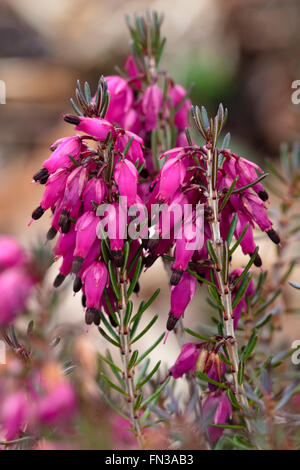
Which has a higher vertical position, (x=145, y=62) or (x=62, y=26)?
(x=62, y=26)

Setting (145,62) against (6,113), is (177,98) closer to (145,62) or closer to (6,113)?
(145,62)

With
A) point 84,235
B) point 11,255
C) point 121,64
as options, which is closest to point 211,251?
point 84,235

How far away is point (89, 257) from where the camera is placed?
0.71 metres

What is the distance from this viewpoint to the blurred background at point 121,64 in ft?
14.2

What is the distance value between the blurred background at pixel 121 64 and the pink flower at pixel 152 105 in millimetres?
2927

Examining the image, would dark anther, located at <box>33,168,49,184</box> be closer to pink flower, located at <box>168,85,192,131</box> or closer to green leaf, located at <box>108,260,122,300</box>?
green leaf, located at <box>108,260,122,300</box>

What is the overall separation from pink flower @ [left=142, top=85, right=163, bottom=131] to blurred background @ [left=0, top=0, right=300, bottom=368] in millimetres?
2927

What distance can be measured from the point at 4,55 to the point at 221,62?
73.0 inches

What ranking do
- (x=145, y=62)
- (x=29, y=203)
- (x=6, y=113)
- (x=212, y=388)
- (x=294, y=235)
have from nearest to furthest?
1. (x=212, y=388)
2. (x=145, y=62)
3. (x=294, y=235)
4. (x=29, y=203)
5. (x=6, y=113)

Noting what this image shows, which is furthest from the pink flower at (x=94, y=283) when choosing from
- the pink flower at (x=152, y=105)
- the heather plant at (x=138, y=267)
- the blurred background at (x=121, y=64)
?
the blurred background at (x=121, y=64)

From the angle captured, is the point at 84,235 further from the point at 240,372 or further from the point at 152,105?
the point at 152,105

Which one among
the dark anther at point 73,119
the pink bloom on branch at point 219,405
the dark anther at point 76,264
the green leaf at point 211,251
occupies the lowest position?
the pink bloom on branch at point 219,405

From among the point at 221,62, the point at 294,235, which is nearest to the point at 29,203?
the point at 221,62

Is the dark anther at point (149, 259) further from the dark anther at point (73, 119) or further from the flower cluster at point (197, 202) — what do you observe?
the dark anther at point (73, 119)
